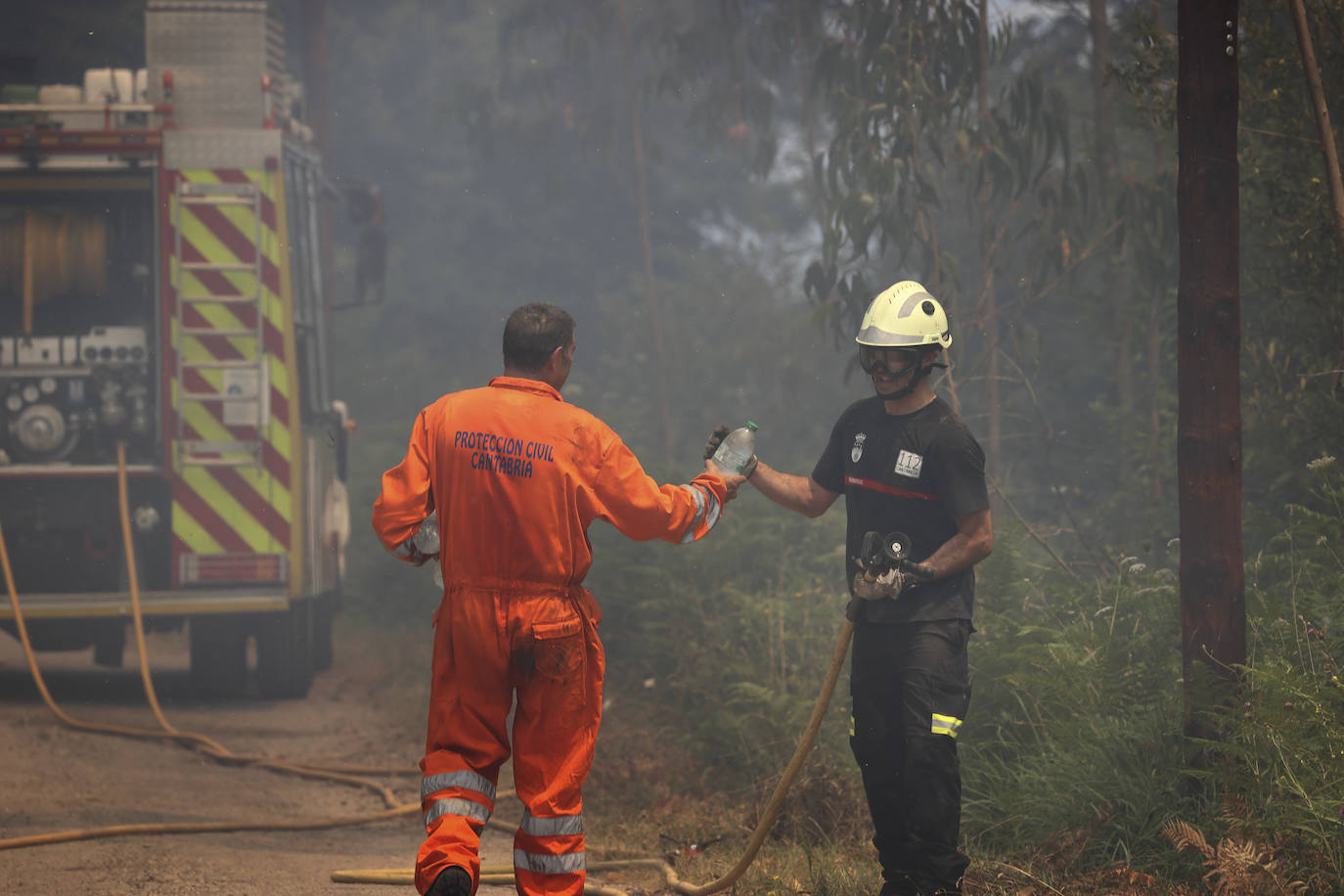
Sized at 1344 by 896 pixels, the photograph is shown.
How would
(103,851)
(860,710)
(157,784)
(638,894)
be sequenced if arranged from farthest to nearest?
(157,784), (103,851), (638,894), (860,710)

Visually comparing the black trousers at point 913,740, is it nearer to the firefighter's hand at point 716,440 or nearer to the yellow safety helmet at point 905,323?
the firefighter's hand at point 716,440

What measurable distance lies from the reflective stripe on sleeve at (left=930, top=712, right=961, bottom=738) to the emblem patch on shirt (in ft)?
2.74

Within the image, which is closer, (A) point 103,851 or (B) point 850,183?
(A) point 103,851

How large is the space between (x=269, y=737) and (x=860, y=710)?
483 cm

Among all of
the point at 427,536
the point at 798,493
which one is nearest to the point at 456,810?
Result: the point at 427,536

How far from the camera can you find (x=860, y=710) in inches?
171

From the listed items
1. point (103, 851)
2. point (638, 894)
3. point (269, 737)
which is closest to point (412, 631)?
point (269, 737)

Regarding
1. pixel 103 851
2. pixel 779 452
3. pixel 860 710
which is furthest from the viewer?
pixel 779 452

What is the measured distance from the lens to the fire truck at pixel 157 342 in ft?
27.0

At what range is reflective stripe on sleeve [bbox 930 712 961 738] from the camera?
4.06m

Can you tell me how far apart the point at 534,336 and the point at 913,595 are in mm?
1595

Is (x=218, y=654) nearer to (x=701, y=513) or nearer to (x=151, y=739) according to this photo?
(x=151, y=739)

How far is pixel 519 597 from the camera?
147 inches

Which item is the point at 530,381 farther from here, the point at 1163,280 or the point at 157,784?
the point at 1163,280
